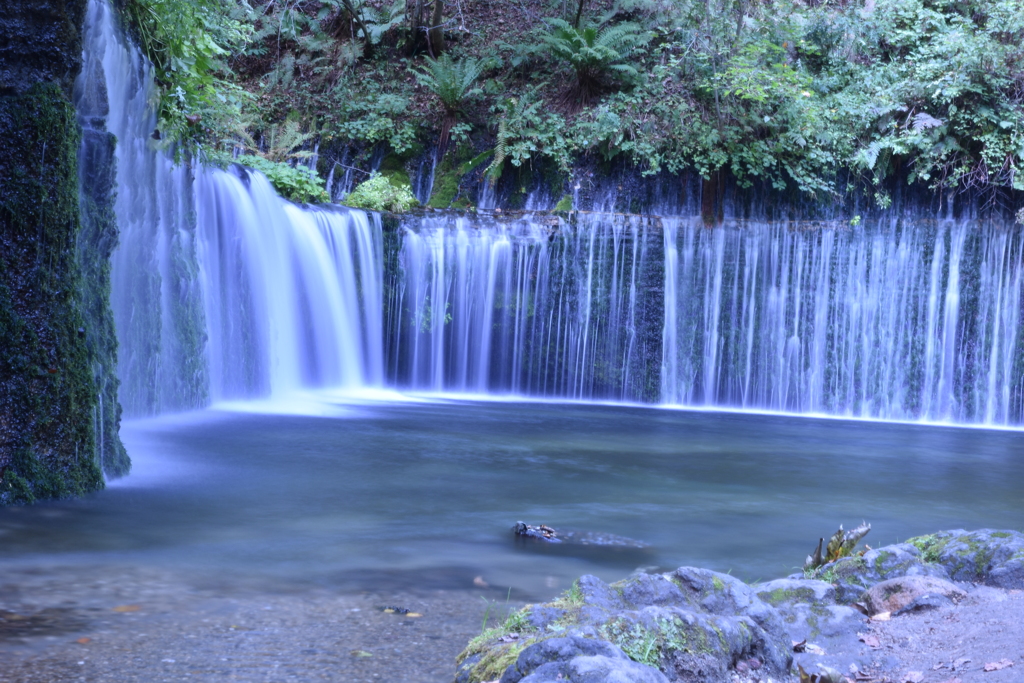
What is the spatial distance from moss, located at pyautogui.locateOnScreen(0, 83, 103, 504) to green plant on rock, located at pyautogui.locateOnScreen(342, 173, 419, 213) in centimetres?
970

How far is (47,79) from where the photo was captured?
18.7ft

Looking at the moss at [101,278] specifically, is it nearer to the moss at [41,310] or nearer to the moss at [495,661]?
the moss at [41,310]

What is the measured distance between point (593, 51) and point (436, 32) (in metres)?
4.34

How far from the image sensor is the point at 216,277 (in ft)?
37.0

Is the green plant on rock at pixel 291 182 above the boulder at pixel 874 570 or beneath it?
above

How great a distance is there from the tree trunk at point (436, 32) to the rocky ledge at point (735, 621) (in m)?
16.8

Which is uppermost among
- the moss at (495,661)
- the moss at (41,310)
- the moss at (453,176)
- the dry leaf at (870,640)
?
the moss at (453,176)

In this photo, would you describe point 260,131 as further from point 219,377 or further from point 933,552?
point 933,552

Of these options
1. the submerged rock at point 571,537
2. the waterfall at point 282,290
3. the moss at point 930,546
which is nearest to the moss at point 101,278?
the submerged rock at point 571,537

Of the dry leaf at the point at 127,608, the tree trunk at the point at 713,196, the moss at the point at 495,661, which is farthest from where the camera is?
the tree trunk at the point at 713,196

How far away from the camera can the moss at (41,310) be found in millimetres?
5355

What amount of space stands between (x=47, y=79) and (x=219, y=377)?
19.8 ft

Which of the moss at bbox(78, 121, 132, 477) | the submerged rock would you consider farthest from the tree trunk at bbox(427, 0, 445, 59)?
the submerged rock

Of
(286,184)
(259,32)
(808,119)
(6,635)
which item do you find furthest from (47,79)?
(259,32)
